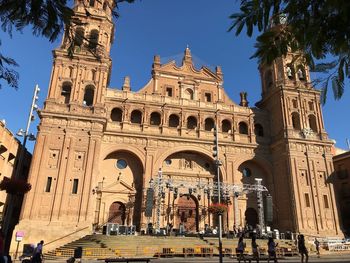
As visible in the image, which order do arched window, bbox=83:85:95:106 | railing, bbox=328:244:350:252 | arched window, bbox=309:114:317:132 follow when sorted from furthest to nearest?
Result: arched window, bbox=309:114:317:132
arched window, bbox=83:85:95:106
railing, bbox=328:244:350:252

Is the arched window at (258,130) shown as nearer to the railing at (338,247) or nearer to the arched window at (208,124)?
the arched window at (208,124)

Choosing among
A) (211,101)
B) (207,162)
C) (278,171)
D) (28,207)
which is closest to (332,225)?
(278,171)

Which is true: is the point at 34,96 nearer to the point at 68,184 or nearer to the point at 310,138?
the point at 68,184

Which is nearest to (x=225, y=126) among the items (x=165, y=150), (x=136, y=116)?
(x=165, y=150)

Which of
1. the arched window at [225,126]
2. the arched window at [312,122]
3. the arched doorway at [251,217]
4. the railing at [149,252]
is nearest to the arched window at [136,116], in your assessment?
the arched window at [225,126]

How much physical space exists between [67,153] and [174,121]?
11.7m

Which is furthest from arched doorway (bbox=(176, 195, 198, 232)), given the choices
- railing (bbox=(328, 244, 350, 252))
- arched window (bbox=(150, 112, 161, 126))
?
railing (bbox=(328, 244, 350, 252))

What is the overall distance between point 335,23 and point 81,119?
27138 mm

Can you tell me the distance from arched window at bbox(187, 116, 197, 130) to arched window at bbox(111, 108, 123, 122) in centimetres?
716

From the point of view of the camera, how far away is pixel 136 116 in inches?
1300

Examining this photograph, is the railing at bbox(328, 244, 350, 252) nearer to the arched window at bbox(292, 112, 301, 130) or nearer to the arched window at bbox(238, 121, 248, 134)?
the arched window at bbox(292, 112, 301, 130)

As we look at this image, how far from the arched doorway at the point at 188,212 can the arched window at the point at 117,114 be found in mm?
10123

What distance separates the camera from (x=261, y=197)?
30.9m

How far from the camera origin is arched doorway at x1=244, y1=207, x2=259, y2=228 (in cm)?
3205
